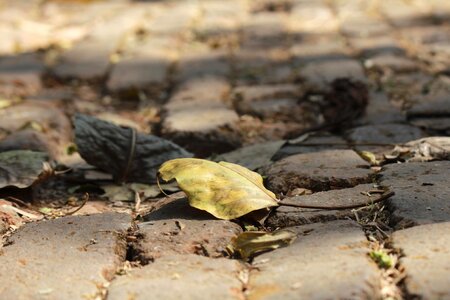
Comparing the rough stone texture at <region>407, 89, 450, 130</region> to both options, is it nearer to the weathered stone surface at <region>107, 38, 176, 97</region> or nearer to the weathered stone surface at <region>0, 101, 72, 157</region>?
the weathered stone surface at <region>107, 38, 176, 97</region>

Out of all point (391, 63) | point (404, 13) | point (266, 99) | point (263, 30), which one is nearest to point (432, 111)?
point (266, 99)

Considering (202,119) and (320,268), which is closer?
(320,268)

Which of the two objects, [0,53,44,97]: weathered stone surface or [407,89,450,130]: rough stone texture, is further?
[0,53,44,97]: weathered stone surface

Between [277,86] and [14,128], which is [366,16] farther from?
[14,128]

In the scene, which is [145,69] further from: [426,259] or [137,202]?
[426,259]

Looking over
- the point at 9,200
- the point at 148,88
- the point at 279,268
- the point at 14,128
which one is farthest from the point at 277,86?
the point at 279,268

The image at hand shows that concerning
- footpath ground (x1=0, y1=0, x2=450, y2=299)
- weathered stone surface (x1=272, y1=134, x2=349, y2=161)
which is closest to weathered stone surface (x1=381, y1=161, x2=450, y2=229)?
footpath ground (x1=0, y1=0, x2=450, y2=299)
